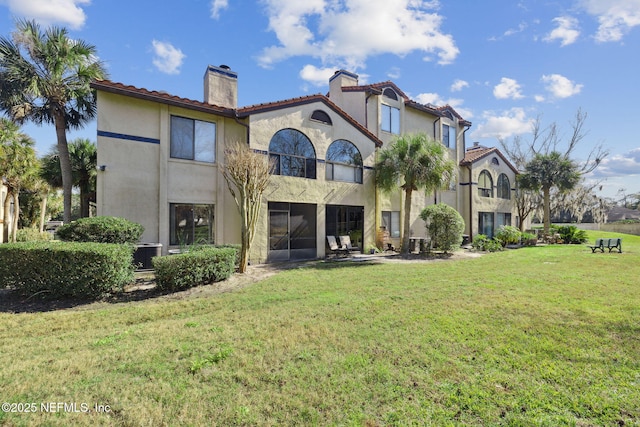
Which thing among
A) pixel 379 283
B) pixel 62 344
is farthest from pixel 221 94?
pixel 62 344

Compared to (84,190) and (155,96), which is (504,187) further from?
(84,190)

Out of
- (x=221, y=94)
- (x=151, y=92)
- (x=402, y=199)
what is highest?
(x=221, y=94)

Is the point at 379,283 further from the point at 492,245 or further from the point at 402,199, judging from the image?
the point at 492,245

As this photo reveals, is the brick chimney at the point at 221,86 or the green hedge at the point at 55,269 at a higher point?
the brick chimney at the point at 221,86

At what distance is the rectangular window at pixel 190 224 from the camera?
12234 mm

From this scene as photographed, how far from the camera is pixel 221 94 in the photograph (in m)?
14.4

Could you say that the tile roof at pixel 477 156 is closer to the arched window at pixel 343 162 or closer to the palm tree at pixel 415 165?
the palm tree at pixel 415 165

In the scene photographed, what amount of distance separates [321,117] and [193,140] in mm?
6330

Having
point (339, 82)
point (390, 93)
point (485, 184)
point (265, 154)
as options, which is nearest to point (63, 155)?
point (265, 154)

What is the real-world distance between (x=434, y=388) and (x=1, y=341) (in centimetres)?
655

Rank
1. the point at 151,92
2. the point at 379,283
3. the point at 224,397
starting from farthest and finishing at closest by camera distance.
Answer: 1. the point at 151,92
2. the point at 379,283
3. the point at 224,397

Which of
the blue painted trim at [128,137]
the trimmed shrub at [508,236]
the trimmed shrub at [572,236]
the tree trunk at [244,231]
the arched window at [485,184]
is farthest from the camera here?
the arched window at [485,184]

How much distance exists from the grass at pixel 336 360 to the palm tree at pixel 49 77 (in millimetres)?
10816

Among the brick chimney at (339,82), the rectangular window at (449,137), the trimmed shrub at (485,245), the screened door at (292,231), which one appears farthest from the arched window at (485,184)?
the screened door at (292,231)
